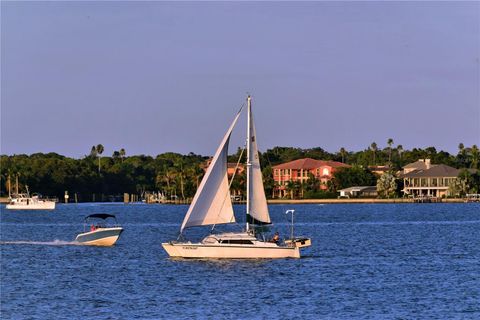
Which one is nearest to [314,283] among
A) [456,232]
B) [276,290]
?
[276,290]

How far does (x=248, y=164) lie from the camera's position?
61312 mm

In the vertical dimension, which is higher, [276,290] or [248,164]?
[248,164]

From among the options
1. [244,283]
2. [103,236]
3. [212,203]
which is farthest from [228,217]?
[103,236]

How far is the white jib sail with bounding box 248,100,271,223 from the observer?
6109cm

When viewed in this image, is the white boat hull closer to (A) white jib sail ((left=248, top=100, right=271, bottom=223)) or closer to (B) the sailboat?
(B) the sailboat

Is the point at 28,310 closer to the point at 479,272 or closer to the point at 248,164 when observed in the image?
the point at 248,164

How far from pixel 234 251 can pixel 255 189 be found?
3961 mm

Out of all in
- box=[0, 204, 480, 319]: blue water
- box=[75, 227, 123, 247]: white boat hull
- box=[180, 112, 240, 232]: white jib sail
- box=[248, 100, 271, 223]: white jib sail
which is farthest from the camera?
box=[75, 227, 123, 247]: white boat hull

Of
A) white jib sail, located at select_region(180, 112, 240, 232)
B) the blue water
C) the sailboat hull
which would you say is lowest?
the blue water

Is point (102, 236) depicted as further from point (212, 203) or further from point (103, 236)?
point (212, 203)

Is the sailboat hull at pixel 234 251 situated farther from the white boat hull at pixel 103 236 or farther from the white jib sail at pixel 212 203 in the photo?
the white boat hull at pixel 103 236

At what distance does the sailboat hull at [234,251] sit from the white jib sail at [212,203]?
1.42m

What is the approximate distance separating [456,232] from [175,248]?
46.6 meters

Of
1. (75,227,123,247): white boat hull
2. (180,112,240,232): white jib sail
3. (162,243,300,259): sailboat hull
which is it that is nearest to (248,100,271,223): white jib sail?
(180,112,240,232): white jib sail
